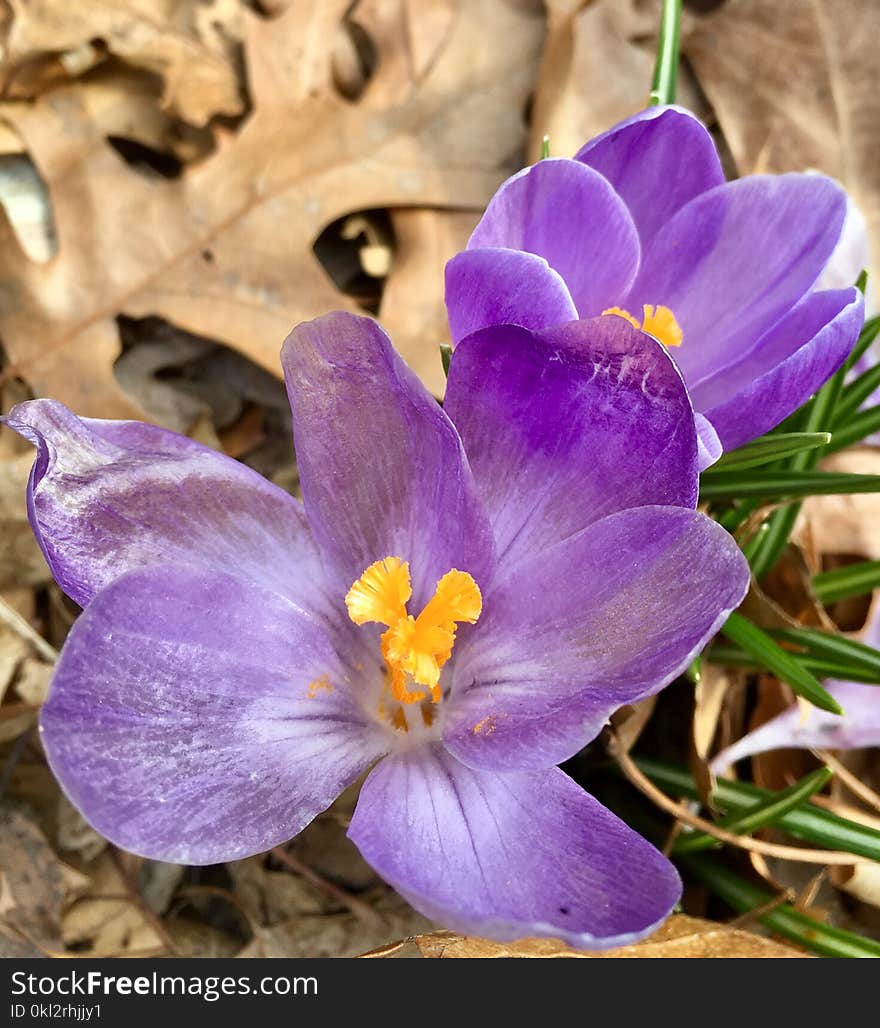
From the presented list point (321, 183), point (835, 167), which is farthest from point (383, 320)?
point (835, 167)

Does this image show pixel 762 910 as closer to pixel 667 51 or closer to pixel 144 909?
pixel 144 909

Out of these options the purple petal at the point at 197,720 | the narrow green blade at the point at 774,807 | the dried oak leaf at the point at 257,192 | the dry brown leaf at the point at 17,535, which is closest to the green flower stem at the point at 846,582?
the narrow green blade at the point at 774,807

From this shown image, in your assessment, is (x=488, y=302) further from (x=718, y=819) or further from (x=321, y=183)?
(x=321, y=183)

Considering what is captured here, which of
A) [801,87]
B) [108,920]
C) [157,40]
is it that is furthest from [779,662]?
[157,40]

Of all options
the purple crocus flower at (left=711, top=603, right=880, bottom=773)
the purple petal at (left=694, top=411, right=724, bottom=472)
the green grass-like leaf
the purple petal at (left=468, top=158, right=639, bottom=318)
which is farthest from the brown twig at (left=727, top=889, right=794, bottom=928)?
the purple petal at (left=468, top=158, right=639, bottom=318)

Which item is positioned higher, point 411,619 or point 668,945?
point 411,619
